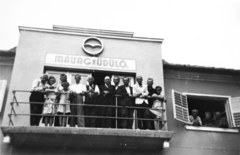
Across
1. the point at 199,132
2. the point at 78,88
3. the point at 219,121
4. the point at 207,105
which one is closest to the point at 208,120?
the point at 219,121

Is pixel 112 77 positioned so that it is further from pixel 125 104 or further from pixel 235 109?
pixel 235 109

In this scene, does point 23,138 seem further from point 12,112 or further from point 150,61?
point 150,61

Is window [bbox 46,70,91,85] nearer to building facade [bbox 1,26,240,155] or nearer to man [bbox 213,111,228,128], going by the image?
building facade [bbox 1,26,240,155]

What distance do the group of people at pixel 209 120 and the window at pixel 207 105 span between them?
0.71 feet

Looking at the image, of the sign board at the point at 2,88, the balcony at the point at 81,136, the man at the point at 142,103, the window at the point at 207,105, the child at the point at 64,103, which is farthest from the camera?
the window at the point at 207,105

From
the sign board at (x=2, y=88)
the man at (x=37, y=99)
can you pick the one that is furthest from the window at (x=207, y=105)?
the sign board at (x=2, y=88)

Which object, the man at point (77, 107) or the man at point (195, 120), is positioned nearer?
the man at point (77, 107)

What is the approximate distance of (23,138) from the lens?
34.8 ft

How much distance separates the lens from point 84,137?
10586 mm

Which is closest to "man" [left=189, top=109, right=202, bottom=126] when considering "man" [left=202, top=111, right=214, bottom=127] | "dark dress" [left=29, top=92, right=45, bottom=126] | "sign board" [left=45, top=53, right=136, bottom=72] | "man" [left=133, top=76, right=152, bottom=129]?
"man" [left=202, top=111, right=214, bottom=127]

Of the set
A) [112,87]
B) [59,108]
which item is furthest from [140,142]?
[59,108]

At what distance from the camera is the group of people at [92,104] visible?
35.9 feet

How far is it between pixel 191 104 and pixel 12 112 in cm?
703

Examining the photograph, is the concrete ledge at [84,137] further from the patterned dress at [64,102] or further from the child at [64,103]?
the patterned dress at [64,102]
